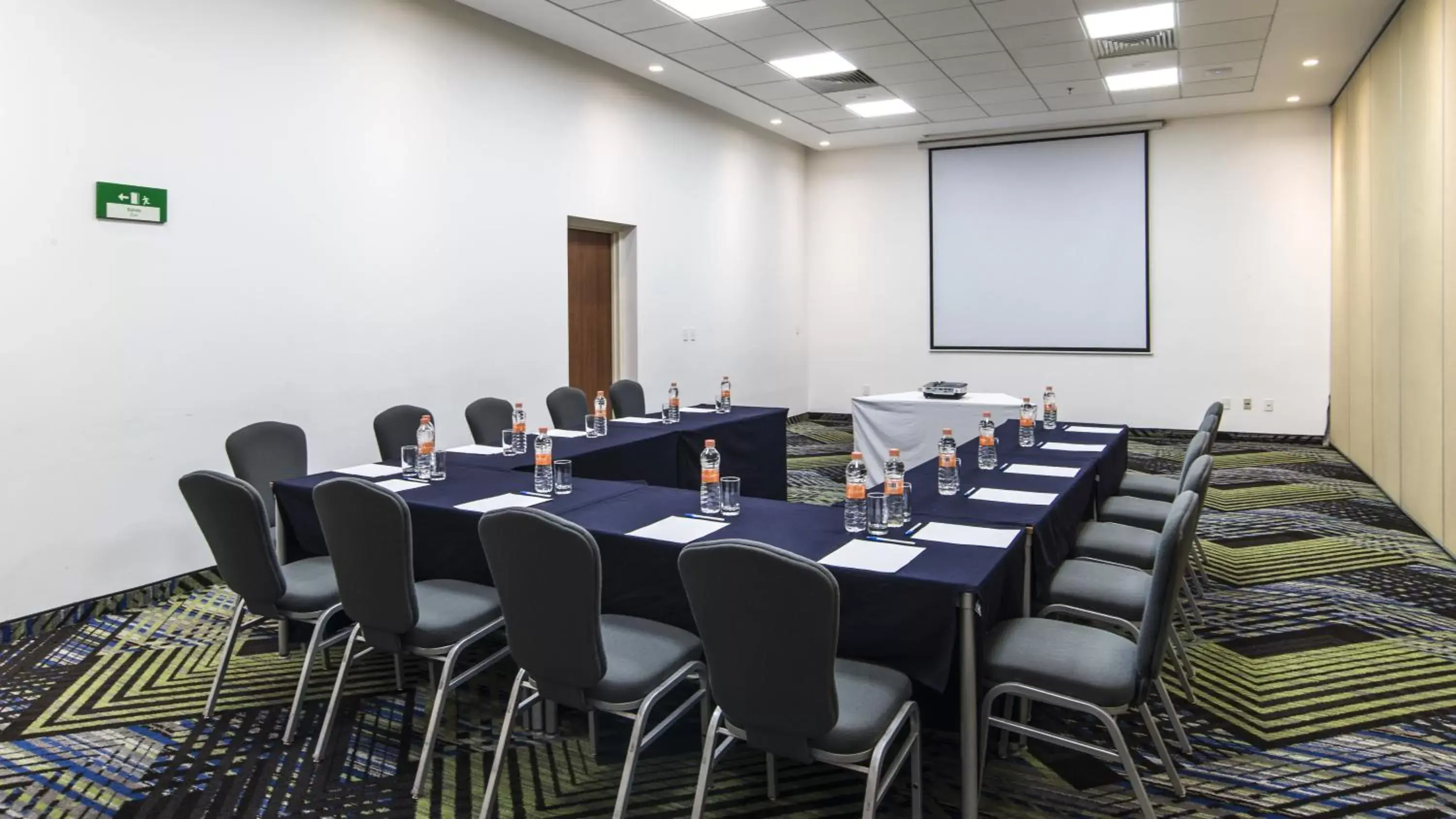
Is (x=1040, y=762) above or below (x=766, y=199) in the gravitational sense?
below

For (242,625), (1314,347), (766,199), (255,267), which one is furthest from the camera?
(766,199)

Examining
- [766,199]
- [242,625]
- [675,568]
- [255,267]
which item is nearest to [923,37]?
[766,199]

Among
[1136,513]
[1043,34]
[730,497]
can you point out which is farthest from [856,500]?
[1043,34]

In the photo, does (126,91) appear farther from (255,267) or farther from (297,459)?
(297,459)

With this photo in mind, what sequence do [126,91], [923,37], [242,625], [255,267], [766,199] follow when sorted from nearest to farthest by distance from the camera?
1. [242,625]
2. [126,91]
3. [255,267]
4. [923,37]
5. [766,199]

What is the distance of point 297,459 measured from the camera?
4328 millimetres

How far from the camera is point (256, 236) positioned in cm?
492

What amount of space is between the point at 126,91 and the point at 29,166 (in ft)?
1.97

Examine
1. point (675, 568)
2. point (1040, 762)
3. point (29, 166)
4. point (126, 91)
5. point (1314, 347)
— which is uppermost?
point (126, 91)

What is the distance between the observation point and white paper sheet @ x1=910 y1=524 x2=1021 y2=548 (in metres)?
2.67

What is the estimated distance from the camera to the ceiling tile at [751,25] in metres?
6.26

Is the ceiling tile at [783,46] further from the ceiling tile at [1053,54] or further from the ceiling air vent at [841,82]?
the ceiling tile at [1053,54]

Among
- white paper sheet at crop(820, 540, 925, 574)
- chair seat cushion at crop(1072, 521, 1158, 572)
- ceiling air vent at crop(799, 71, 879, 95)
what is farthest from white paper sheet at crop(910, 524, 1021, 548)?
ceiling air vent at crop(799, 71, 879, 95)

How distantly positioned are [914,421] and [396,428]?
3674 millimetres
